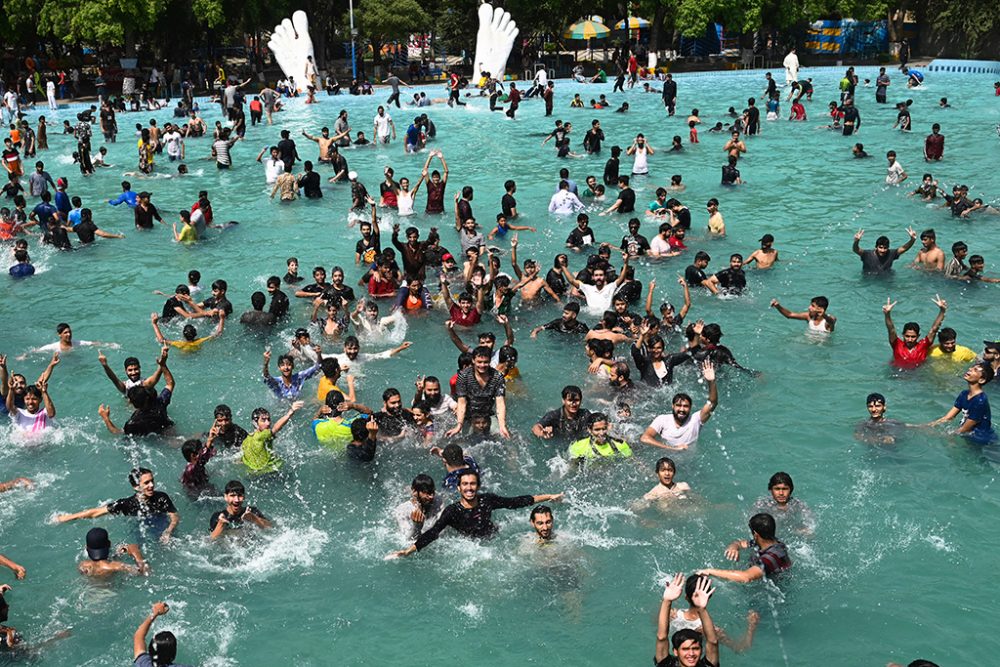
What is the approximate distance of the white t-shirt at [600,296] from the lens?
16672 millimetres

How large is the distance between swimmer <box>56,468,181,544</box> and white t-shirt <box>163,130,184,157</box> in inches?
926

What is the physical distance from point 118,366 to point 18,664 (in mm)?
7634

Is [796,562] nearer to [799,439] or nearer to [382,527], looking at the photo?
[799,439]

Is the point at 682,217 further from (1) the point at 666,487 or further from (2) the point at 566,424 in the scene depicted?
(1) the point at 666,487

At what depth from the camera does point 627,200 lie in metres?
23.5

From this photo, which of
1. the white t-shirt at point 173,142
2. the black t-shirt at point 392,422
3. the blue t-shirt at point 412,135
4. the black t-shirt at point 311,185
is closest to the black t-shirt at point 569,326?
the black t-shirt at point 392,422

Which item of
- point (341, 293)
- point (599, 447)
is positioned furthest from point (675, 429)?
point (341, 293)

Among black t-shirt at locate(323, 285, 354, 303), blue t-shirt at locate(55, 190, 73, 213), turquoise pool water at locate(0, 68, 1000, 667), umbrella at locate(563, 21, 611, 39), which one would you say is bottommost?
turquoise pool water at locate(0, 68, 1000, 667)

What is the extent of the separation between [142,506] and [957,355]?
11270 millimetres

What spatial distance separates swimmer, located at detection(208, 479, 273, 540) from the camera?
34.2 ft

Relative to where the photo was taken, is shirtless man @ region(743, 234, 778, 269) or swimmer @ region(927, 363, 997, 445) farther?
shirtless man @ region(743, 234, 778, 269)

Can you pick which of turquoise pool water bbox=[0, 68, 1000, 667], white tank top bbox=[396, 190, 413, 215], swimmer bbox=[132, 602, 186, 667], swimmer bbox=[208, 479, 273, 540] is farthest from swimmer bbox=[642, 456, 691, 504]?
white tank top bbox=[396, 190, 413, 215]

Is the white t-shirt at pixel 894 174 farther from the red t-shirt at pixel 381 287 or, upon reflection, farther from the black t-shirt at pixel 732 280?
the red t-shirt at pixel 381 287

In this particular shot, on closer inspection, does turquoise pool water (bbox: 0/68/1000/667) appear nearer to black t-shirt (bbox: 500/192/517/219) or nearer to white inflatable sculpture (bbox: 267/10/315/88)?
black t-shirt (bbox: 500/192/517/219)
